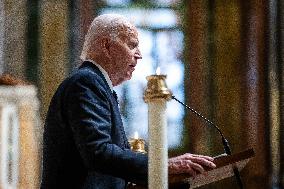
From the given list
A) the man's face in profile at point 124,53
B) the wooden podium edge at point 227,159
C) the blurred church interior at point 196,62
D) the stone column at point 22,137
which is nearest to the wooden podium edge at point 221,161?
the wooden podium edge at point 227,159

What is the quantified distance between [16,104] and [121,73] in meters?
2.56

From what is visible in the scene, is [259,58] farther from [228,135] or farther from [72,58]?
[72,58]

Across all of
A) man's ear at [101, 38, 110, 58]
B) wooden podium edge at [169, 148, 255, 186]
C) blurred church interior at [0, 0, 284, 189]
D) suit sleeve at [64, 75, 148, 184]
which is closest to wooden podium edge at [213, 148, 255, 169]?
wooden podium edge at [169, 148, 255, 186]

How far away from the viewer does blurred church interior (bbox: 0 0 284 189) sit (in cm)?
551

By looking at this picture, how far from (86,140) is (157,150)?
0.32m

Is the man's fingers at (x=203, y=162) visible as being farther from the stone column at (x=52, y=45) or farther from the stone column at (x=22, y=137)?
the stone column at (x=52, y=45)

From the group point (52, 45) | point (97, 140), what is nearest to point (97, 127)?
point (97, 140)

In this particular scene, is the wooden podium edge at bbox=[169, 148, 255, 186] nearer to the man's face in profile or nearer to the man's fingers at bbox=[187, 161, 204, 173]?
the man's fingers at bbox=[187, 161, 204, 173]

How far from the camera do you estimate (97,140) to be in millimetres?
1438

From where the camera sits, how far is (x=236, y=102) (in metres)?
5.62

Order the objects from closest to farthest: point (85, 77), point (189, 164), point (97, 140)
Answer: point (189, 164) → point (97, 140) → point (85, 77)

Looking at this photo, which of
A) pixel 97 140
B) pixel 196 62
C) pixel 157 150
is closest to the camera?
pixel 157 150

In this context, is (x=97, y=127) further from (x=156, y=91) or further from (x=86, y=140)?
(x=156, y=91)

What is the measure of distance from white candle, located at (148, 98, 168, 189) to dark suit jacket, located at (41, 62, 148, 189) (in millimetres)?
251
